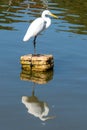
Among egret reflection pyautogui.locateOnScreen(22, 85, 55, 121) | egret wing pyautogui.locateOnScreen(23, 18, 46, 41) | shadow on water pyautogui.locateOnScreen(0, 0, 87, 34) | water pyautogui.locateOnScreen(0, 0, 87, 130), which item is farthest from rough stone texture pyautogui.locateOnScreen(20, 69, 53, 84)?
shadow on water pyautogui.locateOnScreen(0, 0, 87, 34)

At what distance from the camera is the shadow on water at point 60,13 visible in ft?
82.2

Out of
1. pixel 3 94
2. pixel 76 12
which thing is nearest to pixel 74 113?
pixel 3 94

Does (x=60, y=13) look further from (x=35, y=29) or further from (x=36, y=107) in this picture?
(x=36, y=107)

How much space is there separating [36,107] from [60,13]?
669 inches

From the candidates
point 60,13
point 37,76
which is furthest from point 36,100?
point 60,13

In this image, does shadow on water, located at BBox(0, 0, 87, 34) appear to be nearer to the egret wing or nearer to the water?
the water

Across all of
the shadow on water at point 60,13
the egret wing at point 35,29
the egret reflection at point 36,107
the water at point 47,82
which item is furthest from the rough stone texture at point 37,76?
the shadow on water at point 60,13

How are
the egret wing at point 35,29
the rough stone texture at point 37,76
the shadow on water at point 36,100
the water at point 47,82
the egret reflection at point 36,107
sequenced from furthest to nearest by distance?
the egret wing at point 35,29 < the rough stone texture at point 37,76 < the shadow on water at point 36,100 < the egret reflection at point 36,107 < the water at point 47,82

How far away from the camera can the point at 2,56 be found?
58.6ft

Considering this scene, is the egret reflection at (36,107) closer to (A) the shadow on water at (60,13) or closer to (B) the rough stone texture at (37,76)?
(B) the rough stone texture at (37,76)

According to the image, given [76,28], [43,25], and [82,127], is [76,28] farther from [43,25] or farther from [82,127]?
[82,127]

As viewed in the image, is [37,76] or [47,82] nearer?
[47,82]

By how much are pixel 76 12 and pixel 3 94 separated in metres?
17.9

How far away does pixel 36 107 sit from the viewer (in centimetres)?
1292
